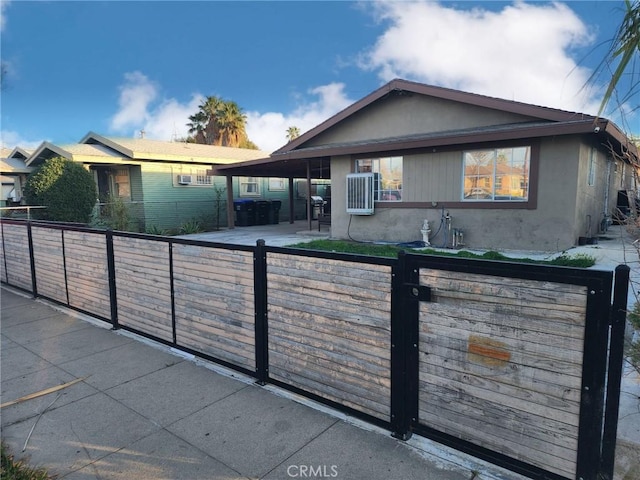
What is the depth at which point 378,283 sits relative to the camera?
2.74 metres

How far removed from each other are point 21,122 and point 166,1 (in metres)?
16.6

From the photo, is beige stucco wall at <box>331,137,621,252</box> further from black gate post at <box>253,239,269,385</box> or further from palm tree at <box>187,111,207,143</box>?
palm tree at <box>187,111,207,143</box>

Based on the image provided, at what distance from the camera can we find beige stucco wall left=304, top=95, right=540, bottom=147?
983cm

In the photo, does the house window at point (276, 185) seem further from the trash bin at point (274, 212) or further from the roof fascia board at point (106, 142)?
the roof fascia board at point (106, 142)

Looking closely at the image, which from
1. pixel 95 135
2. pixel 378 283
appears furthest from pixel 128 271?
pixel 95 135

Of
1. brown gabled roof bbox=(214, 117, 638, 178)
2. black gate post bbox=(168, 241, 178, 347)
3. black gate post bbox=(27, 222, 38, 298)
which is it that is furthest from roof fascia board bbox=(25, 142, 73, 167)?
black gate post bbox=(168, 241, 178, 347)

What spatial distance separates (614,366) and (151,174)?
1694 cm

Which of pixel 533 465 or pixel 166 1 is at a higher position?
pixel 166 1

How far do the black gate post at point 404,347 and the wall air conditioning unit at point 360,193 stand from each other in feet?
28.4

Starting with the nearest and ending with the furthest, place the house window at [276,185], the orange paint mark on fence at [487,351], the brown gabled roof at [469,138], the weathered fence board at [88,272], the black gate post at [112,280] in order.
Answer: the orange paint mark on fence at [487,351] < the black gate post at [112,280] < the weathered fence board at [88,272] < the brown gabled roof at [469,138] < the house window at [276,185]

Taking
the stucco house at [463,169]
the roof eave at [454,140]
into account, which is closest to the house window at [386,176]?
the stucco house at [463,169]

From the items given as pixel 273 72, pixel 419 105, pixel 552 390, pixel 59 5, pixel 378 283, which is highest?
pixel 273 72

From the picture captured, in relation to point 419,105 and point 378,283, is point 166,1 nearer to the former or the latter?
point 419,105

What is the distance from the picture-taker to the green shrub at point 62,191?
47.8 ft
